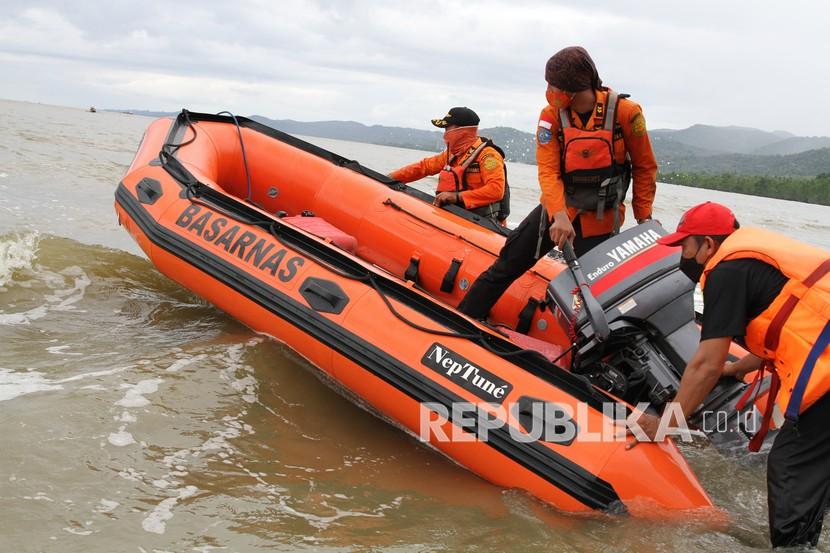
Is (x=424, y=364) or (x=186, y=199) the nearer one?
(x=424, y=364)

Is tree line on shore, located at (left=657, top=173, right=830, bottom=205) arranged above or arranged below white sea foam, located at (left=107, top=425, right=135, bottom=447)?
above

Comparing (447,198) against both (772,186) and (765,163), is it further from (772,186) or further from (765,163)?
(765,163)

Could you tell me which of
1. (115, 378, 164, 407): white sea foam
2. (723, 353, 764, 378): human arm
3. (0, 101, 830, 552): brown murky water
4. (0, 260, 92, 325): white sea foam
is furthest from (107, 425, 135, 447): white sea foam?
(723, 353, 764, 378): human arm

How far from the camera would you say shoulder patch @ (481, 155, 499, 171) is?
4.45 meters

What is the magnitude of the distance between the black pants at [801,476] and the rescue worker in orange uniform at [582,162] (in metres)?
1.21

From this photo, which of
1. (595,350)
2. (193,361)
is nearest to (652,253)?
(595,350)

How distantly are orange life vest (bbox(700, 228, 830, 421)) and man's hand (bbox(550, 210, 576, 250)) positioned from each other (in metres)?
0.96

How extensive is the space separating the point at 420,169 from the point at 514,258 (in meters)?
1.67

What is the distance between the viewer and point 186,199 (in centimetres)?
400

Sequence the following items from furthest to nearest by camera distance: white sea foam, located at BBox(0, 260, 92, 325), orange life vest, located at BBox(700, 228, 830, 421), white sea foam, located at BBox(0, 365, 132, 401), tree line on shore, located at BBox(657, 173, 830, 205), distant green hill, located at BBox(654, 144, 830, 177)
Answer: distant green hill, located at BBox(654, 144, 830, 177) < tree line on shore, located at BBox(657, 173, 830, 205) < white sea foam, located at BBox(0, 260, 92, 325) < white sea foam, located at BBox(0, 365, 132, 401) < orange life vest, located at BBox(700, 228, 830, 421)

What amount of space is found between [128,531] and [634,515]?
62.9 inches

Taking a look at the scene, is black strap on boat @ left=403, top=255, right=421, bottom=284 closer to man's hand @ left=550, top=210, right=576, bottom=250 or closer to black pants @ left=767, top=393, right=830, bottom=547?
man's hand @ left=550, top=210, right=576, bottom=250

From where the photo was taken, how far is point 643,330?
2.96 metres

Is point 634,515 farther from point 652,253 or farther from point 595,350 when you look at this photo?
point 652,253
